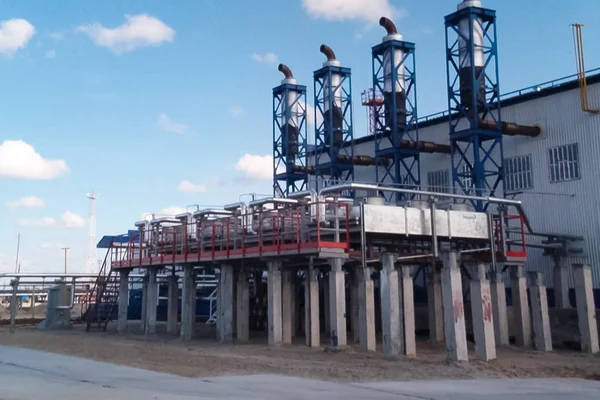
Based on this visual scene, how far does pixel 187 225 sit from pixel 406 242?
9.01m

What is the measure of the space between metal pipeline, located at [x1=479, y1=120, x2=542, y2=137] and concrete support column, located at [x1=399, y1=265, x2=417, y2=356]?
41.7ft

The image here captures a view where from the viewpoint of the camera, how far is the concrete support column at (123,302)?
31.7 metres

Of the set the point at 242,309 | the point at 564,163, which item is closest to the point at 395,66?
the point at 564,163

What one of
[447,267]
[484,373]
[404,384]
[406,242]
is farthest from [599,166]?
[404,384]

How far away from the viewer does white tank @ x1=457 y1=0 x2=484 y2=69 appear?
31.4 m

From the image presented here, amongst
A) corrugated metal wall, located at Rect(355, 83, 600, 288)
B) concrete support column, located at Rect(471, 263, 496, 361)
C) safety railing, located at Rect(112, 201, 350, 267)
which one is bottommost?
concrete support column, located at Rect(471, 263, 496, 361)

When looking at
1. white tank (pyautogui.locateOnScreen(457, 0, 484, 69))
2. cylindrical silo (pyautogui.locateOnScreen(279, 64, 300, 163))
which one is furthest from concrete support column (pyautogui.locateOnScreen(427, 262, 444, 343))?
cylindrical silo (pyautogui.locateOnScreen(279, 64, 300, 163))

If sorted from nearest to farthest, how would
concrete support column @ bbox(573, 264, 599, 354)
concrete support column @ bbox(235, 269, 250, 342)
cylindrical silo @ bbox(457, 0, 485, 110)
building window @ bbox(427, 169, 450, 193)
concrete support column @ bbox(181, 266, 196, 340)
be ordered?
concrete support column @ bbox(573, 264, 599, 354) → concrete support column @ bbox(235, 269, 250, 342) → concrete support column @ bbox(181, 266, 196, 340) → cylindrical silo @ bbox(457, 0, 485, 110) → building window @ bbox(427, 169, 450, 193)

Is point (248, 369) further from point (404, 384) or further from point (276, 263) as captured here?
point (276, 263)

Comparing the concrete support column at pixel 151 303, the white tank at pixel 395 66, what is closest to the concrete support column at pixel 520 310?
the white tank at pixel 395 66

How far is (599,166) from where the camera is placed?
28719 millimetres

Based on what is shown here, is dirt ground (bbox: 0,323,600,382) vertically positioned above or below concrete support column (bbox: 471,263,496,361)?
below

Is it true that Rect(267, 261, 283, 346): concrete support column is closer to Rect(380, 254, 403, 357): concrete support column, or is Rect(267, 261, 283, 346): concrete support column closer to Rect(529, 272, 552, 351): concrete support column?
Rect(380, 254, 403, 357): concrete support column

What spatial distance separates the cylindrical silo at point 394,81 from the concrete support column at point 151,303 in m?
14.5
